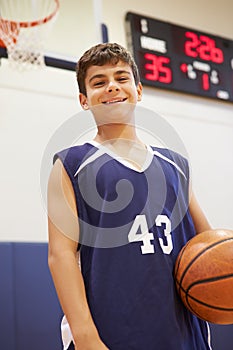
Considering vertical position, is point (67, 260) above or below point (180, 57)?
below

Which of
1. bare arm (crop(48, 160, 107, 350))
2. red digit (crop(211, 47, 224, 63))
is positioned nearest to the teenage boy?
bare arm (crop(48, 160, 107, 350))

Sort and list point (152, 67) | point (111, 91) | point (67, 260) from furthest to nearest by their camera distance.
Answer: point (152, 67), point (111, 91), point (67, 260)

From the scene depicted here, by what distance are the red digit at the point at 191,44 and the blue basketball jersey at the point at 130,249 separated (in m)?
2.62

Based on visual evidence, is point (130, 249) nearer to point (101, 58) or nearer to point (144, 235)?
point (144, 235)

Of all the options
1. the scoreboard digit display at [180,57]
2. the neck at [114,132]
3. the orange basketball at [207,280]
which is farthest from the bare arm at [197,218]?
the scoreboard digit display at [180,57]

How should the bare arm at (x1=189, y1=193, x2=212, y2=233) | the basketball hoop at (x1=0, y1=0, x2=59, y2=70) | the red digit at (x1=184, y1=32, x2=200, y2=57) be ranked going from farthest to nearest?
the red digit at (x1=184, y1=32, x2=200, y2=57) < the basketball hoop at (x1=0, y1=0, x2=59, y2=70) < the bare arm at (x1=189, y1=193, x2=212, y2=233)

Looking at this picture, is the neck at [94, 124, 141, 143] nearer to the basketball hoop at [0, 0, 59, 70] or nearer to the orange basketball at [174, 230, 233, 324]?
the orange basketball at [174, 230, 233, 324]

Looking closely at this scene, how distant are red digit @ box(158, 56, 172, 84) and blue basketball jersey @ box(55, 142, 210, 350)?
2390mm

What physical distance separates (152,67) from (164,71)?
4.5 inches

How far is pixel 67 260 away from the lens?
123 centimetres

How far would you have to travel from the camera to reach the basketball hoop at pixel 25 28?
2.87m

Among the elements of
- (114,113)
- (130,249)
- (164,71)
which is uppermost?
(164,71)

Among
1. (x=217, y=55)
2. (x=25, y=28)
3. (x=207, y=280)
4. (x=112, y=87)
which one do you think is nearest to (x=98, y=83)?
(x=112, y=87)

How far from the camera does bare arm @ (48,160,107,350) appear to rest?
1.17 metres
